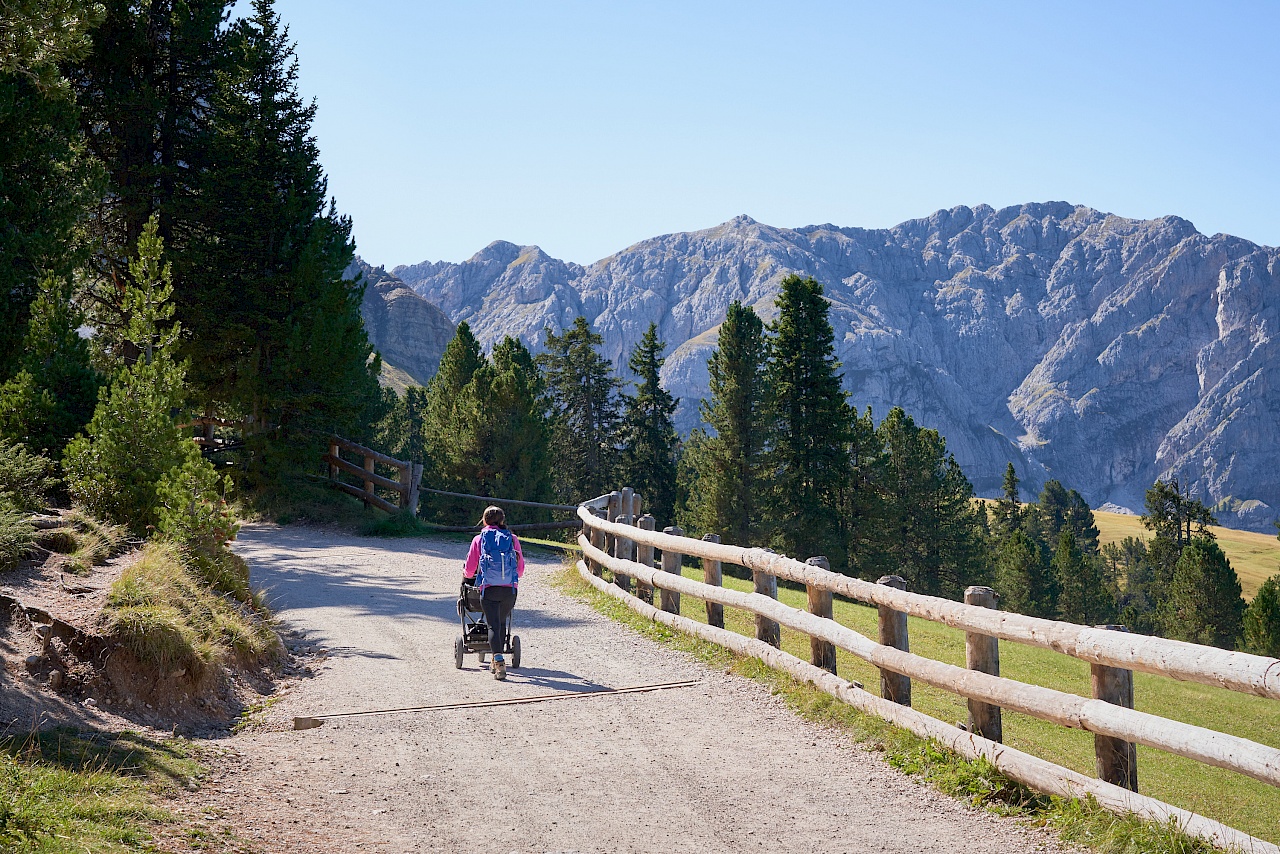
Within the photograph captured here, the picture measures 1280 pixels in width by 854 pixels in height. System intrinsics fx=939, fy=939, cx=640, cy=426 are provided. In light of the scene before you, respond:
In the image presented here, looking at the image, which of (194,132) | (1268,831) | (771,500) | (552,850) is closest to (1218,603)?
(771,500)

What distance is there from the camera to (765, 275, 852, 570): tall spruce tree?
44.5 metres

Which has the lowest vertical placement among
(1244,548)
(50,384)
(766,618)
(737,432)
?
(1244,548)

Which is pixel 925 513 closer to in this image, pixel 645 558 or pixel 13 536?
pixel 645 558

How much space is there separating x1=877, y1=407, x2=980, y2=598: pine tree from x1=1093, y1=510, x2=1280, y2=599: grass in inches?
2558

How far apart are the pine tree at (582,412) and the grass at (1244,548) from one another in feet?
265

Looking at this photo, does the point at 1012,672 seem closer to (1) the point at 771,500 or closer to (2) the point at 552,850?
(2) the point at 552,850

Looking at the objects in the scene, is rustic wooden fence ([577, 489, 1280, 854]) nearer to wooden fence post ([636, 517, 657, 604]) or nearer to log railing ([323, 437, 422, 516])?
wooden fence post ([636, 517, 657, 604])

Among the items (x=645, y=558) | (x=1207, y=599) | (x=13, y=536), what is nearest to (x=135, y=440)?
(x=13, y=536)

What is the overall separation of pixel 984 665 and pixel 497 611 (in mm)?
5019

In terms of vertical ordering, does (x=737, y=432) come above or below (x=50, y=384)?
below

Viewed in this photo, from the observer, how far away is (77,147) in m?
20.3

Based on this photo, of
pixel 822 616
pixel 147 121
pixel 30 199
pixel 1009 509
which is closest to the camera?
pixel 822 616

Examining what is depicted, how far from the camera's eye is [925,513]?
58.8m

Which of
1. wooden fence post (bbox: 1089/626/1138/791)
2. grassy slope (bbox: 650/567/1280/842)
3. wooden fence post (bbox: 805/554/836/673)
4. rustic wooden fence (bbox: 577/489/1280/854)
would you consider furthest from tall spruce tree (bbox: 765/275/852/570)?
wooden fence post (bbox: 1089/626/1138/791)
